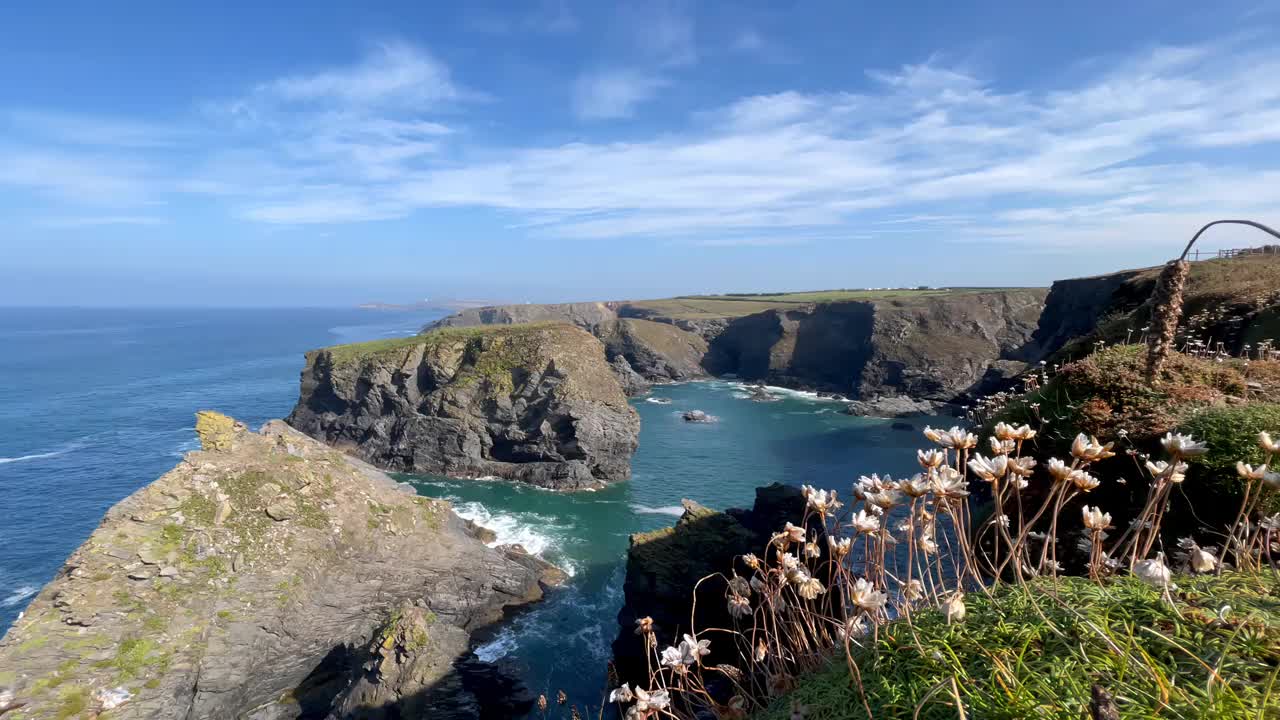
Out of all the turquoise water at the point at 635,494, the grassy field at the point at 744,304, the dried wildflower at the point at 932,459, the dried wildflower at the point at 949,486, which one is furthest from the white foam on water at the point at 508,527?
the grassy field at the point at 744,304

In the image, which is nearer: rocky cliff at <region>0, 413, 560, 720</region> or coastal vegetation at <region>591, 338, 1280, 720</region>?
coastal vegetation at <region>591, 338, 1280, 720</region>

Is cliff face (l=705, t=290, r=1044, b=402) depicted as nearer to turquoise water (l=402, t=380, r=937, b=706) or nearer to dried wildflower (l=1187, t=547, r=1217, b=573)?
turquoise water (l=402, t=380, r=937, b=706)

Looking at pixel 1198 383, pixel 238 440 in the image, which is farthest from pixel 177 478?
pixel 1198 383

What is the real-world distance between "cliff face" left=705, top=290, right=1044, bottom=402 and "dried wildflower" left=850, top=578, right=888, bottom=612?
8789cm

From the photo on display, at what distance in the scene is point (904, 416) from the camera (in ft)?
245

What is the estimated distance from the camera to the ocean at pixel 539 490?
29.1 m

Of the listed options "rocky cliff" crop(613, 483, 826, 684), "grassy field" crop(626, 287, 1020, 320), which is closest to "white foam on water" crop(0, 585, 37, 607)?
"rocky cliff" crop(613, 483, 826, 684)

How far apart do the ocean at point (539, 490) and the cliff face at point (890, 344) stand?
10412 mm

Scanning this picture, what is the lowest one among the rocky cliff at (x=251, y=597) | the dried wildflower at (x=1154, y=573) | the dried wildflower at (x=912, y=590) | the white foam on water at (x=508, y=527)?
the white foam on water at (x=508, y=527)

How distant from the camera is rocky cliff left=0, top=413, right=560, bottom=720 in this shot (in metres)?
19.9

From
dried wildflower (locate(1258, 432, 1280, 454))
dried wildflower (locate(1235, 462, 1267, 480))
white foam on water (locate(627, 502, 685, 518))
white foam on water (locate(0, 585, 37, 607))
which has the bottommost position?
white foam on water (locate(627, 502, 685, 518))

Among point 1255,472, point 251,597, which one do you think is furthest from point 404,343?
point 1255,472

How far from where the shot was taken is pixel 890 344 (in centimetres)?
9488

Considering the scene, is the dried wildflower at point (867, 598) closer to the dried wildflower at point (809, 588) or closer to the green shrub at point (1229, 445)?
the dried wildflower at point (809, 588)
